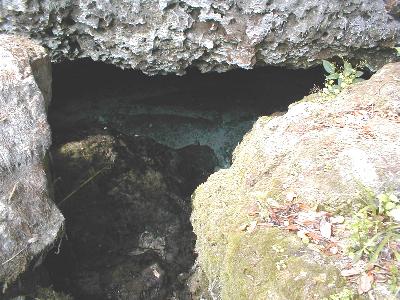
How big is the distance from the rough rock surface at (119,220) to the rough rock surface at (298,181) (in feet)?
1.56

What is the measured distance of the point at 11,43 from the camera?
15.6 feet

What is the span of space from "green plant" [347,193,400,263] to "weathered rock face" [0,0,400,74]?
2.53 meters

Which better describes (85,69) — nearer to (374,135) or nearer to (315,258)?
(374,135)

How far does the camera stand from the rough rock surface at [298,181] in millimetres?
2939

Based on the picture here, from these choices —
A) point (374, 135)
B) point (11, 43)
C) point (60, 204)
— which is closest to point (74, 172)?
point (60, 204)

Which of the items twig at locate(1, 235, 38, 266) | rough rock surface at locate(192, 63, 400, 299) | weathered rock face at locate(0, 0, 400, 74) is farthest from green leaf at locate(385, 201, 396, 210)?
twig at locate(1, 235, 38, 266)

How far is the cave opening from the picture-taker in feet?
15.6

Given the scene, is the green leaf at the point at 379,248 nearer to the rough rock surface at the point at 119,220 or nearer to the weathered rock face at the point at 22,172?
the rough rock surface at the point at 119,220

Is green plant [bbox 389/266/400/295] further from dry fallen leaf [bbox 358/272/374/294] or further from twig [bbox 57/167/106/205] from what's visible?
twig [bbox 57/167/106/205]

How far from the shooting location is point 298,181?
348 cm

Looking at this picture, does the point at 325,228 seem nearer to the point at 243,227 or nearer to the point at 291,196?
the point at 291,196

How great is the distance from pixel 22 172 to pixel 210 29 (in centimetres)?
257

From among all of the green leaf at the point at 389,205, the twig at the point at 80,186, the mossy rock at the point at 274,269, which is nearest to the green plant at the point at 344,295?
the mossy rock at the point at 274,269

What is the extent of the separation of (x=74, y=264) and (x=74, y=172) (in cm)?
112
